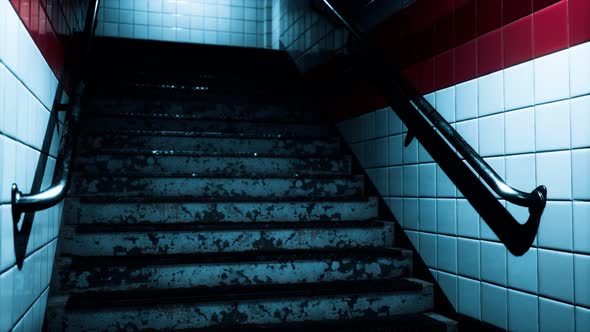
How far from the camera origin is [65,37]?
2645 millimetres

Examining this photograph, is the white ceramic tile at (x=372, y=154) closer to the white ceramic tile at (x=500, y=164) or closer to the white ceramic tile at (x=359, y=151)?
the white ceramic tile at (x=359, y=151)

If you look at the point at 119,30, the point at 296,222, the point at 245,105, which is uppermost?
the point at 119,30

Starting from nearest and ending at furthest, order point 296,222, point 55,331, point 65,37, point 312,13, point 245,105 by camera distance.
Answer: point 55,331 < point 65,37 < point 296,222 < point 245,105 < point 312,13

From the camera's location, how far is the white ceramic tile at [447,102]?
268 centimetres

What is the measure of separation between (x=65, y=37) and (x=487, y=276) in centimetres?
235

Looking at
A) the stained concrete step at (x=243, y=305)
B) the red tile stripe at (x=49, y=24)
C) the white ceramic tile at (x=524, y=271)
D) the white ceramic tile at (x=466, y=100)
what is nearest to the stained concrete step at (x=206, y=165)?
the red tile stripe at (x=49, y=24)

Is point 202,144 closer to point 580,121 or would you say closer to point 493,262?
point 493,262

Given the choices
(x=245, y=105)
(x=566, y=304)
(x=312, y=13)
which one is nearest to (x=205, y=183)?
(x=245, y=105)

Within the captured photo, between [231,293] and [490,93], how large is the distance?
1516 mm

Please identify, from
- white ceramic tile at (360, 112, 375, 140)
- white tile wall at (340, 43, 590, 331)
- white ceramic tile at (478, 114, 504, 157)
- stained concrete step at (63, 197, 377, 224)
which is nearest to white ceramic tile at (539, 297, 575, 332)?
white tile wall at (340, 43, 590, 331)

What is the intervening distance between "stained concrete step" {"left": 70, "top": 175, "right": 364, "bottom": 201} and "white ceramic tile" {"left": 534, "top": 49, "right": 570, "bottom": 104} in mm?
1569

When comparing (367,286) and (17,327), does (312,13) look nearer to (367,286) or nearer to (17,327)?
(367,286)

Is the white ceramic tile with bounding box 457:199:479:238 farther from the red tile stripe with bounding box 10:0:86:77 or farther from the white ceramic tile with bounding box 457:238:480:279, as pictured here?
the red tile stripe with bounding box 10:0:86:77

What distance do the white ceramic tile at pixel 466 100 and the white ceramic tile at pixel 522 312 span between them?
852 millimetres
